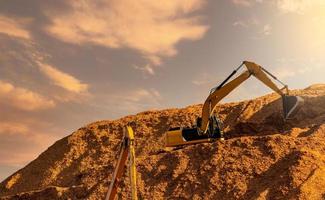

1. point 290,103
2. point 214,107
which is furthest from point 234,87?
point 290,103

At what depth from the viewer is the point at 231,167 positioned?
87.4 ft

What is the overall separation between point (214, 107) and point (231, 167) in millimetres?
3865

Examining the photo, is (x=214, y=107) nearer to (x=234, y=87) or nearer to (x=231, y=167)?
(x=234, y=87)

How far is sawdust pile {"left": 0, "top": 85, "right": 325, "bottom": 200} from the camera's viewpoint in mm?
24578

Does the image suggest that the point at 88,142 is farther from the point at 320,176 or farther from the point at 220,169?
the point at 320,176

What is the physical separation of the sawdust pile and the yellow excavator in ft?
2.64

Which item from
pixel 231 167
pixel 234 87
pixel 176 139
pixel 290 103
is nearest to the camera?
pixel 231 167

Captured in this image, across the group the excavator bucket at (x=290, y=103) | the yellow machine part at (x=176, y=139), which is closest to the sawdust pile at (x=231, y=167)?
the yellow machine part at (x=176, y=139)

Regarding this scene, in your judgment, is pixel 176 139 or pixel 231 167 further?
pixel 176 139

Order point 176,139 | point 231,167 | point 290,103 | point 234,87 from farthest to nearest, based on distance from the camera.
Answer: point 176,139, point 234,87, point 290,103, point 231,167

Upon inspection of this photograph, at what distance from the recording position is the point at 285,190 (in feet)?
76.8

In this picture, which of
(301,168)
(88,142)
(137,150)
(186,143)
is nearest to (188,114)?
(137,150)

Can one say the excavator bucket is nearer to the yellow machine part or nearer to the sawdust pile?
the sawdust pile

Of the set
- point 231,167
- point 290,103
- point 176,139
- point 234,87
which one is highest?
point 234,87
